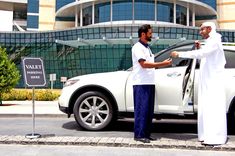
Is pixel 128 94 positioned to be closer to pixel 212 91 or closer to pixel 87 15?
pixel 212 91

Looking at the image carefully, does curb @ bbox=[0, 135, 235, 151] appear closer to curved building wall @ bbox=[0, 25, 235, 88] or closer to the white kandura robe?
the white kandura robe

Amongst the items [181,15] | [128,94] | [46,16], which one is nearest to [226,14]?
[181,15]

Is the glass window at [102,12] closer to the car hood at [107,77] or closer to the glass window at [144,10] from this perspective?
the glass window at [144,10]

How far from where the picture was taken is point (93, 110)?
25.4ft

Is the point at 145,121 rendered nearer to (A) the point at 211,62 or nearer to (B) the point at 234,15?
(A) the point at 211,62

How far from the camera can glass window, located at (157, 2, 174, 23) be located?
217 feet

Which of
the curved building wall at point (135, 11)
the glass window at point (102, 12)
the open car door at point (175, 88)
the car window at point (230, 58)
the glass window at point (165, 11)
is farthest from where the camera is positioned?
the glass window at point (102, 12)

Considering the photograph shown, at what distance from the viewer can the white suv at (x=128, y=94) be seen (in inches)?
282

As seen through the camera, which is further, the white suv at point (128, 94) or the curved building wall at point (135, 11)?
the curved building wall at point (135, 11)

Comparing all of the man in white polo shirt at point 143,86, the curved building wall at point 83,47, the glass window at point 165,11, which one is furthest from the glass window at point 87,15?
the man in white polo shirt at point 143,86

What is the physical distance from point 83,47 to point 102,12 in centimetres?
1017

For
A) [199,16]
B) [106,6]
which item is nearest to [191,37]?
[106,6]

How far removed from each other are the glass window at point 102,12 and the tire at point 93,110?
5992 cm

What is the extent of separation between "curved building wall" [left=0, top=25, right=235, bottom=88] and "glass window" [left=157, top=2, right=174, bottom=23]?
835cm
